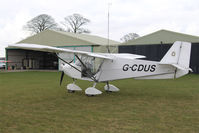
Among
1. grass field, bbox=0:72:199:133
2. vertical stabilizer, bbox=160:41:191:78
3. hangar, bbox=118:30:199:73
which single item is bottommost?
grass field, bbox=0:72:199:133

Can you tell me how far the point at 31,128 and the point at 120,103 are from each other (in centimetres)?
343

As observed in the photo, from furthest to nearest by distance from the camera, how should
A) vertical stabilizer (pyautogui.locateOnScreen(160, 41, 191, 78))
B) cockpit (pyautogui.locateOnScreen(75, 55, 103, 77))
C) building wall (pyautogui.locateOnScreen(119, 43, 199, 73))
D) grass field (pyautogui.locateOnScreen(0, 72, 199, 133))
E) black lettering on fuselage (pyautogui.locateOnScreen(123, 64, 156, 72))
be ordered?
building wall (pyautogui.locateOnScreen(119, 43, 199, 73)) < cockpit (pyautogui.locateOnScreen(75, 55, 103, 77)) < black lettering on fuselage (pyautogui.locateOnScreen(123, 64, 156, 72)) < vertical stabilizer (pyautogui.locateOnScreen(160, 41, 191, 78)) < grass field (pyautogui.locateOnScreen(0, 72, 199, 133))

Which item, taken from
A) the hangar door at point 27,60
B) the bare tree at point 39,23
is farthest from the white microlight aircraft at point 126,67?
the bare tree at point 39,23

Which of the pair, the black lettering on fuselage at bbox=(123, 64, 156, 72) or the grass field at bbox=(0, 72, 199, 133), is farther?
the black lettering on fuselage at bbox=(123, 64, 156, 72)

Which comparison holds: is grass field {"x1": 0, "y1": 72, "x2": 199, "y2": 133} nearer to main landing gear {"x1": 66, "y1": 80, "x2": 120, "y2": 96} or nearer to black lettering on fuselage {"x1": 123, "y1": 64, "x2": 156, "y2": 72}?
main landing gear {"x1": 66, "y1": 80, "x2": 120, "y2": 96}

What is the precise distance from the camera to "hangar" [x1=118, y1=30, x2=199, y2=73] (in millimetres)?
20611

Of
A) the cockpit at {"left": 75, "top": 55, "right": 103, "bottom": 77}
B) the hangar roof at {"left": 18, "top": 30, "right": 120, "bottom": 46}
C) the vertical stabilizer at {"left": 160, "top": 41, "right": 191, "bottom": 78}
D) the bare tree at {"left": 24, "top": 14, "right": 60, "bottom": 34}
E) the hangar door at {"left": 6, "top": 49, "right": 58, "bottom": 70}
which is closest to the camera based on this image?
the vertical stabilizer at {"left": 160, "top": 41, "right": 191, "bottom": 78}

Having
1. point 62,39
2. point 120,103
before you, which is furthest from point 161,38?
point 120,103

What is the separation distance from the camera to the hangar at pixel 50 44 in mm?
24983

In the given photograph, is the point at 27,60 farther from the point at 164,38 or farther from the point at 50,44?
the point at 164,38

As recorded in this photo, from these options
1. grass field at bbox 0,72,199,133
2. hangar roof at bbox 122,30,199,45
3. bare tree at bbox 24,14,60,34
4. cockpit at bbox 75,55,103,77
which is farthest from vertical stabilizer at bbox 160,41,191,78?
bare tree at bbox 24,14,60,34

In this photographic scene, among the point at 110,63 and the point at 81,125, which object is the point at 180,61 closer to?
the point at 110,63

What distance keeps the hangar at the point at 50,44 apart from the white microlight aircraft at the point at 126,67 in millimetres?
15800

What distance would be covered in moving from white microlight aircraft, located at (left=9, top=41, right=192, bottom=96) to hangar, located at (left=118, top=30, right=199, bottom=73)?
1404 cm
